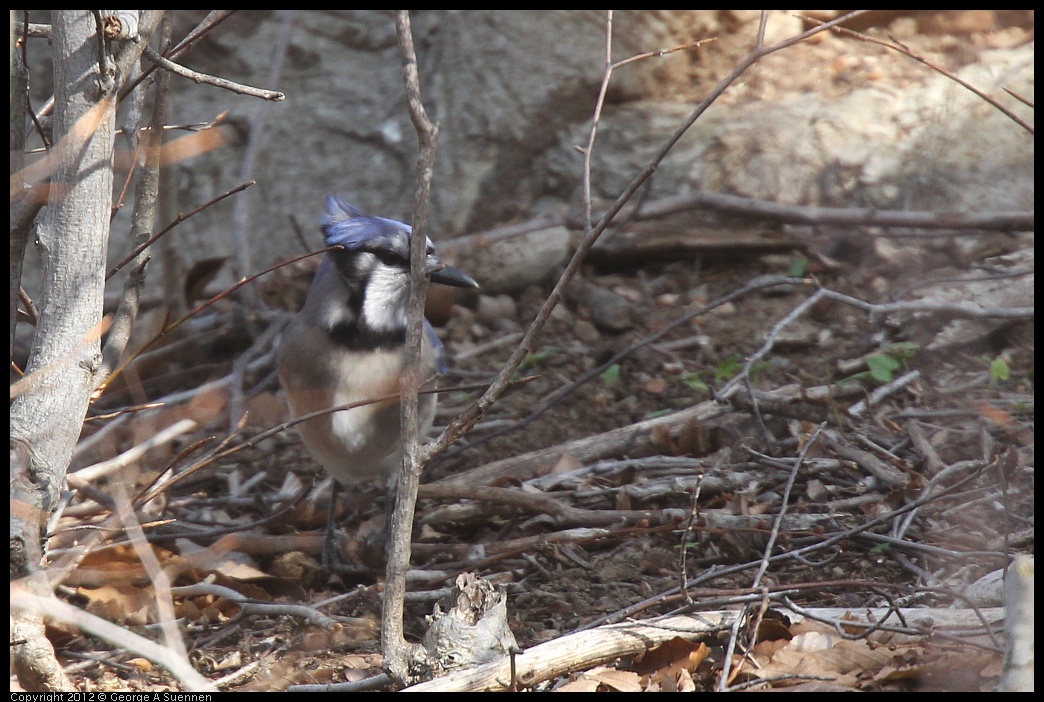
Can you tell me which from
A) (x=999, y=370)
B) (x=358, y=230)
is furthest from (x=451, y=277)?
(x=999, y=370)

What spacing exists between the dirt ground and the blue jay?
24 centimetres

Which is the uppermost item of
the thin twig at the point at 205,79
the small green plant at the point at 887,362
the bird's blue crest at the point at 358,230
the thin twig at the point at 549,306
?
the thin twig at the point at 205,79

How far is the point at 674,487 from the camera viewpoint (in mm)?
2787

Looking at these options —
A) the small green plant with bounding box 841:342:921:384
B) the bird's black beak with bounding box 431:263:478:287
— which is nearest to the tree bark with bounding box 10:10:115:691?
the bird's black beak with bounding box 431:263:478:287

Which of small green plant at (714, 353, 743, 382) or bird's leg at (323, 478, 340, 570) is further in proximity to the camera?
small green plant at (714, 353, 743, 382)

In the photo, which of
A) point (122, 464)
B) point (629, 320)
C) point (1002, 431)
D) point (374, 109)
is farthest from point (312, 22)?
point (1002, 431)

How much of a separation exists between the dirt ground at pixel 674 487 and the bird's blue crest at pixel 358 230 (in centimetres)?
66

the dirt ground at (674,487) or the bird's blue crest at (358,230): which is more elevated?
the bird's blue crest at (358,230)

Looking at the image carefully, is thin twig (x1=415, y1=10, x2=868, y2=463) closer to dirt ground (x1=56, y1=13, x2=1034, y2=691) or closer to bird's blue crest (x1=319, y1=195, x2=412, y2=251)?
dirt ground (x1=56, y1=13, x2=1034, y2=691)

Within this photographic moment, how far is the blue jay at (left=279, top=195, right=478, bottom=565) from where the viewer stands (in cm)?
295

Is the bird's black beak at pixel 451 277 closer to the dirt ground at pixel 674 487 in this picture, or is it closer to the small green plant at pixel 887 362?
the dirt ground at pixel 674 487

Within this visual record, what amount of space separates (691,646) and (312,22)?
353cm

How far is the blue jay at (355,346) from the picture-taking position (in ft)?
9.68

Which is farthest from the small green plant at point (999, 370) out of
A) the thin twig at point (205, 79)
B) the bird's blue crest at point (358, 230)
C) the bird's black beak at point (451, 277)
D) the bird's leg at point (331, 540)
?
the thin twig at point (205, 79)
